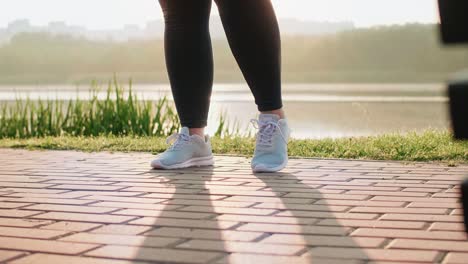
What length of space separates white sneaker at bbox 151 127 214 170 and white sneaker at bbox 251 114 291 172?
270 mm

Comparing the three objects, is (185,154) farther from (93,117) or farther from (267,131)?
(93,117)

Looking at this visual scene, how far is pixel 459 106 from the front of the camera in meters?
0.92

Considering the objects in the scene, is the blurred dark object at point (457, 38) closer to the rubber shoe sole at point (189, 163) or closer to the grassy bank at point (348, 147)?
the rubber shoe sole at point (189, 163)

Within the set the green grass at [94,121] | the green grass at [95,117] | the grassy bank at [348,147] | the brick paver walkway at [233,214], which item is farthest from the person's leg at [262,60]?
the green grass at [95,117]

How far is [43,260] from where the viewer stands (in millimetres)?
1553

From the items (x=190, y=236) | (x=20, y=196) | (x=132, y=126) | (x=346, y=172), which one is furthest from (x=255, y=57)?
(x=132, y=126)

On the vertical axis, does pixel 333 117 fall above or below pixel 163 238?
below

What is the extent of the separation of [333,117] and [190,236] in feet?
20.7

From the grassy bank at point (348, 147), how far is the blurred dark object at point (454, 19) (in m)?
2.29

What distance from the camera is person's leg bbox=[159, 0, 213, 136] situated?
2916mm

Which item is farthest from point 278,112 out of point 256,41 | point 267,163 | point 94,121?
point 94,121

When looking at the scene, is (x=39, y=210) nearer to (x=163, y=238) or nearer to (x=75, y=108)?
(x=163, y=238)

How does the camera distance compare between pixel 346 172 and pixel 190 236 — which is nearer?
pixel 190 236

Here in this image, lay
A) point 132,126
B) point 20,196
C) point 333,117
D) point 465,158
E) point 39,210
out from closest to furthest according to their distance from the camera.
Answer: point 39,210
point 20,196
point 465,158
point 132,126
point 333,117
